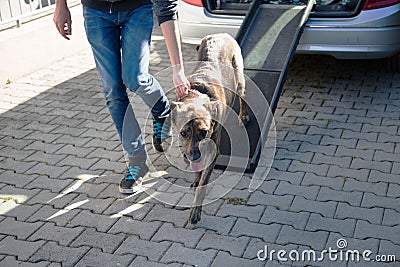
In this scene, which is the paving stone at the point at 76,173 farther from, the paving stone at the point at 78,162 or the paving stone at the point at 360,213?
the paving stone at the point at 360,213

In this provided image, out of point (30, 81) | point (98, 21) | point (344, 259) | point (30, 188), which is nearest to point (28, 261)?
point (30, 188)

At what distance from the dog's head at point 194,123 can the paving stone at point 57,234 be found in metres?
0.99

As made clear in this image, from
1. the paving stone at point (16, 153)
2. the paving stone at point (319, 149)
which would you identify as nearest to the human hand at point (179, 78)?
the paving stone at point (319, 149)

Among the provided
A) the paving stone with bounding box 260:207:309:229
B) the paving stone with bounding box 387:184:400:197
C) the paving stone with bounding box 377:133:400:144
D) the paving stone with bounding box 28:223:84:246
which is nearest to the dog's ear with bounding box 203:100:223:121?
the paving stone with bounding box 260:207:309:229

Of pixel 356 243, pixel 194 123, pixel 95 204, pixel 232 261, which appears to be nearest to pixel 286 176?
pixel 356 243

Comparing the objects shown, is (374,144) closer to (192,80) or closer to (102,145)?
(192,80)

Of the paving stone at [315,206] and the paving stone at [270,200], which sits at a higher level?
the paving stone at [315,206]

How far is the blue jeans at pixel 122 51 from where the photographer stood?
14.6 feet

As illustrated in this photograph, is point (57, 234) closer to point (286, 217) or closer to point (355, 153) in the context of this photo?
point (286, 217)

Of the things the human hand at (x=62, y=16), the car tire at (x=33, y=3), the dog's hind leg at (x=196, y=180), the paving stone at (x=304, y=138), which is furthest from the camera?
the car tire at (x=33, y=3)

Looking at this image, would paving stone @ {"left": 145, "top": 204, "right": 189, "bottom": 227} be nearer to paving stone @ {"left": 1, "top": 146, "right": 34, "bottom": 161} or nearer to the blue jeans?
the blue jeans

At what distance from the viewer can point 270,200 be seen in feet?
15.3

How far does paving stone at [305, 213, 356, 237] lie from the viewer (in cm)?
420

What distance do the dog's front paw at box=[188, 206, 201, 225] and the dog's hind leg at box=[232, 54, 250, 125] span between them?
131 centimetres
